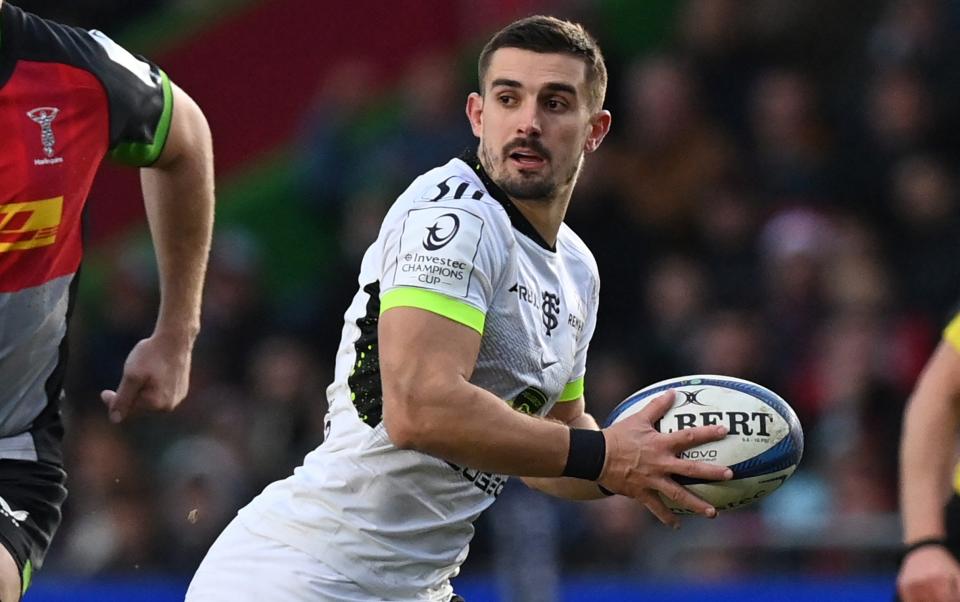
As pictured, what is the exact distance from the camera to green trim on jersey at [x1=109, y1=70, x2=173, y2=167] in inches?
200

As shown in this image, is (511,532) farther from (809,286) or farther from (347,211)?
(347,211)

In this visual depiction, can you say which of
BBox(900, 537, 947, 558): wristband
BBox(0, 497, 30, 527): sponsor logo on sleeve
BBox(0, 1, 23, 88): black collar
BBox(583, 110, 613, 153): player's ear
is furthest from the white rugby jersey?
BBox(900, 537, 947, 558): wristband

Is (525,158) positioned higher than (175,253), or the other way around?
(525,158)

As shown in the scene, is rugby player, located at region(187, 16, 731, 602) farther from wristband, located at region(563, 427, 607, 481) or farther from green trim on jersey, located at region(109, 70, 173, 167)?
green trim on jersey, located at region(109, 70, 173, 167)

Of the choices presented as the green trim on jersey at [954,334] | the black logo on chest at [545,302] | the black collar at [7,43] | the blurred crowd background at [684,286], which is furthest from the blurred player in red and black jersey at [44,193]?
the blurred crowd background at [684,286]

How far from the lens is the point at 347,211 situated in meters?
12.3

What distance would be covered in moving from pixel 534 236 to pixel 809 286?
5125 mm

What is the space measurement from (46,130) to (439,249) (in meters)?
1.22

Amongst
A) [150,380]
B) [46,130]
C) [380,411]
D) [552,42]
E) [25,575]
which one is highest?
[552,42]

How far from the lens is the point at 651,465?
4172mm

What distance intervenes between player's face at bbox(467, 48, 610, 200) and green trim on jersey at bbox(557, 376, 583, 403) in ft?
2.56

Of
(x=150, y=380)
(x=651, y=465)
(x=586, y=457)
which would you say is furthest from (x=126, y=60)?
(x=651, y=465)

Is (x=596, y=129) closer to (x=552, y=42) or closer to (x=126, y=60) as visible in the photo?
(x=552, y=42)

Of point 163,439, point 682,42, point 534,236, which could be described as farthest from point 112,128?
point 682,42
